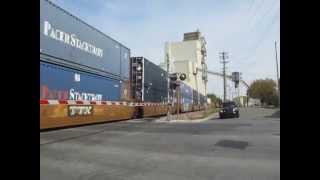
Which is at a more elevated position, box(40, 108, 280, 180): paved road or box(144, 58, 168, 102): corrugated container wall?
box(144, 58, 168, 102): corrugated container wall

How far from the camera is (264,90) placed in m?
137

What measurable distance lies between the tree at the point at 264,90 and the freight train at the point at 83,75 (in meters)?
109

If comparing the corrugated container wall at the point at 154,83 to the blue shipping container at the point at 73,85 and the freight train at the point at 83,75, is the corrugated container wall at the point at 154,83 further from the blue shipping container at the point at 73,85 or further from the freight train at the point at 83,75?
the blue shipping container at the point at 73,85

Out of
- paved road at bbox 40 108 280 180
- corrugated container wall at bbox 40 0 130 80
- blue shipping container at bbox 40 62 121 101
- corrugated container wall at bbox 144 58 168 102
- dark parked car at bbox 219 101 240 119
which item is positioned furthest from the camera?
dark parked car at bbox 219 101 240 119

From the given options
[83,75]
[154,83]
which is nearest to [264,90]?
[154,83]

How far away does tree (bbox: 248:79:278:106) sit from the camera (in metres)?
135

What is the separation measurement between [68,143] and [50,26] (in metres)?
5.80

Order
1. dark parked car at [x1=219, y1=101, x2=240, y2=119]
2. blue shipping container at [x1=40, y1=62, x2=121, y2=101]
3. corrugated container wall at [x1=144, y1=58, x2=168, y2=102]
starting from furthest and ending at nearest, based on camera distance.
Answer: dark parked car at [x1=219, y1=101, x2=240, y2=119]
corrugated container wall at [x1=144, y1=58, x2=168, y2=102]
blue shipping container at [x1=40, y1=62, x2=121, y2=101]

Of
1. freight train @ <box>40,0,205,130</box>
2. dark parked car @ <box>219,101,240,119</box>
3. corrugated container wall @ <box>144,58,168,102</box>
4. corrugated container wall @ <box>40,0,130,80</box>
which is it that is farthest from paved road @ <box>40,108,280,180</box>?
dark parked car @ <box>219,101,240,119</box>

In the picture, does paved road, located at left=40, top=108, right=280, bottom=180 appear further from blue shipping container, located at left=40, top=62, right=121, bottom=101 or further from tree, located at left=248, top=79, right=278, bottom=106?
tree, located at left=248, top=79, right=278, bottom=106

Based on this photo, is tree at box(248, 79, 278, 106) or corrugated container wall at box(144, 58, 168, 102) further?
tree at box(248, 79, 278, 106)

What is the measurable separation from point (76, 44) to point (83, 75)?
158 centimetres
